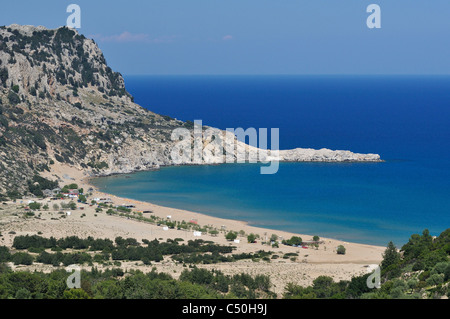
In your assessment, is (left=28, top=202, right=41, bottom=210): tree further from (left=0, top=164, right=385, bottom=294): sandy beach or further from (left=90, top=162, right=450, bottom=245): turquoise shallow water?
(left=90, top=162, right=450, bottom=245): turquoise shallow water

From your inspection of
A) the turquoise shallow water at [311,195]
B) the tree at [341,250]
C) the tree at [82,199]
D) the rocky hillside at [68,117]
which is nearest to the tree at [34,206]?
the tree at [82,199]

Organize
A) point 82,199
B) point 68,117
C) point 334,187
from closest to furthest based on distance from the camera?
point 82,199, point 334,187, point 68,117

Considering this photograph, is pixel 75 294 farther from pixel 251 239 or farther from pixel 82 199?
pixel 82 199

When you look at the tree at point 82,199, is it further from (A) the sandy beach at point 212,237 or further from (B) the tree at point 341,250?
(B) the tree at point 341,250

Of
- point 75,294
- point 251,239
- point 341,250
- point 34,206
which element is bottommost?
point 75,294

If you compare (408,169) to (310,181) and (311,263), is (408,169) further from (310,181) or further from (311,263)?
(311,263)

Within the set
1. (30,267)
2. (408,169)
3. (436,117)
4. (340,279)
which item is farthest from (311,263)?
(436,117)

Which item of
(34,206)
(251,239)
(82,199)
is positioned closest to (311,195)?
(251,239)
